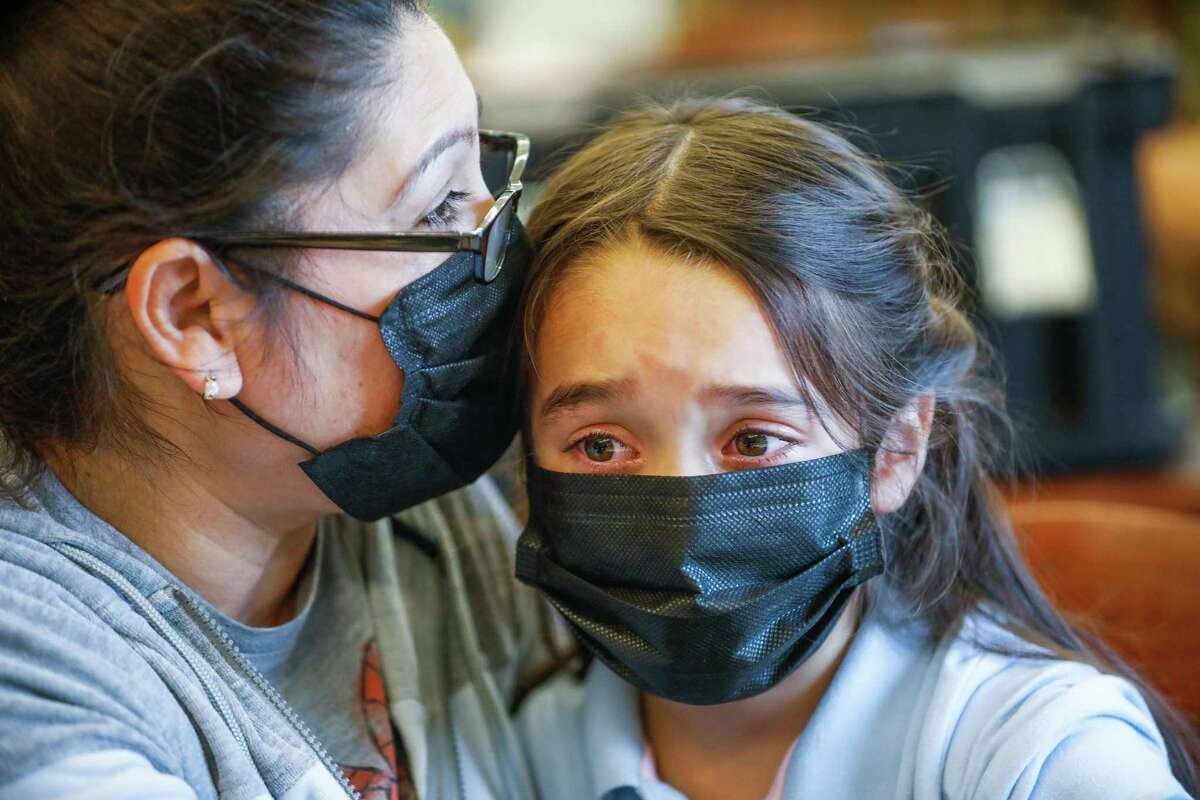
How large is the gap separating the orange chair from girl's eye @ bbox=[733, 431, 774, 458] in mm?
511

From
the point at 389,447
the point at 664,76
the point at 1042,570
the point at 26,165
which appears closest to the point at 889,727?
the point at 1042,570

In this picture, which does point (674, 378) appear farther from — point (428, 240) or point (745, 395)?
point (428, 240)

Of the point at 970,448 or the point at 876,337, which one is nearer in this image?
the point at 876,337

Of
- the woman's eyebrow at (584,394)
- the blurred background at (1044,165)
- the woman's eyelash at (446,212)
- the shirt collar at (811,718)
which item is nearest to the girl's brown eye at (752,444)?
the woman's eyebrow at (584,394)

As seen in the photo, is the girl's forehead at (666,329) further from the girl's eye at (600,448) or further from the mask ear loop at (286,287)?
the mask ear loop at (286,287)

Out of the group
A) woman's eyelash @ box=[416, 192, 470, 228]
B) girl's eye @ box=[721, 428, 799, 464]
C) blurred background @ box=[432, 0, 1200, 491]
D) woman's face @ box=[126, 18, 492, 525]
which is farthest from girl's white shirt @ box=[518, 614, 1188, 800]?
blurred background @ box=[432, 0, 1200, 491]

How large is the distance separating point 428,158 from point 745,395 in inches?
14.8

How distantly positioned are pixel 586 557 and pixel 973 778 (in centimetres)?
40

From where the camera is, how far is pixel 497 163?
57.7 inches

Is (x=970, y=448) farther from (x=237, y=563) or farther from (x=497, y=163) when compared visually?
(x=237, y=563)

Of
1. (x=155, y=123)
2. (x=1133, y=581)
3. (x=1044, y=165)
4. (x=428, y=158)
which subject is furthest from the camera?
(x=1044, y=165)

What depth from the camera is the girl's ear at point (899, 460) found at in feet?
4.23

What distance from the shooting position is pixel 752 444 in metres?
1.20

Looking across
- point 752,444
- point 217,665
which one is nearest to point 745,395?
point 752,444
